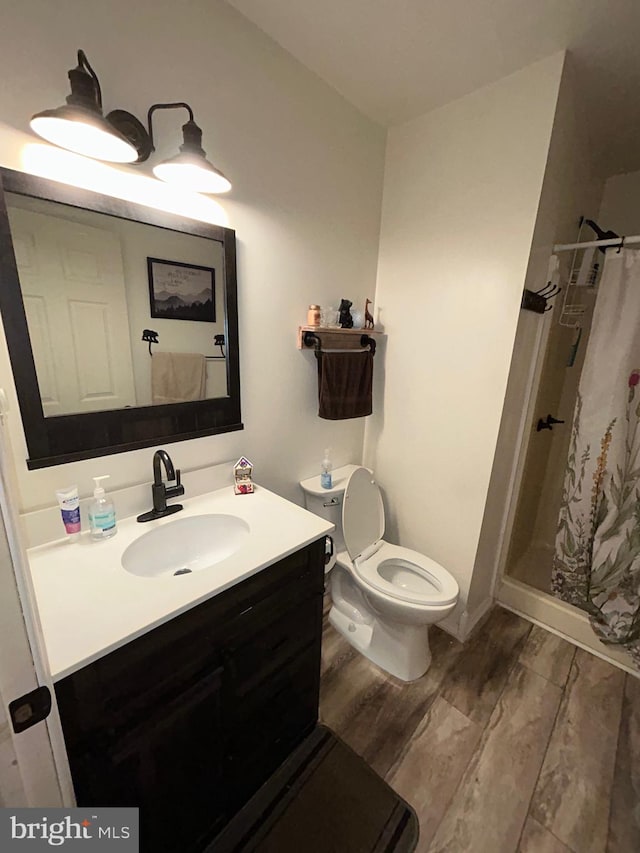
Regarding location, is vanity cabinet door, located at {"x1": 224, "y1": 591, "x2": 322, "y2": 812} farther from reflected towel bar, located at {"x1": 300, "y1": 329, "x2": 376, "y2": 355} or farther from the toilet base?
reflected towel bar, located at {"x1": 300, "y1": 329, "x2": 376, "y2": 355}

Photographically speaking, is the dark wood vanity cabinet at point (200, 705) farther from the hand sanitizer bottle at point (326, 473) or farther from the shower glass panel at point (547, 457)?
the shower glass panel at point (547, 457)

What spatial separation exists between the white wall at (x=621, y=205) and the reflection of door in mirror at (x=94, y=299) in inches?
91.4

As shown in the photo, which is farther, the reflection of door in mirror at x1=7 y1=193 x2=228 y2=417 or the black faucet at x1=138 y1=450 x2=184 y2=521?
the black faucet at x1=138 y1=450 x2=184 y2=521

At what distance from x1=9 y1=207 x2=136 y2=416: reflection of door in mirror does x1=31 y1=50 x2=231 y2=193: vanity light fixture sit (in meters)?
0.20

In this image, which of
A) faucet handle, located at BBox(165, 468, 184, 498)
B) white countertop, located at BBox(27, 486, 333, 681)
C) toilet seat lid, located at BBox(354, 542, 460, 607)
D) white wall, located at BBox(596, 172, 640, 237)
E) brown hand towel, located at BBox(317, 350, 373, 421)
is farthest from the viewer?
white wall, located at BBox(596, 172, 640, 237)

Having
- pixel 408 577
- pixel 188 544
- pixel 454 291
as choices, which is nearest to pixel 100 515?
pixel 188 544

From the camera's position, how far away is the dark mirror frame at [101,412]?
0.87m

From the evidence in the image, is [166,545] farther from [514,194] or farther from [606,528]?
[606,528]

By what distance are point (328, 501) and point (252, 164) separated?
→ 4.66 ft

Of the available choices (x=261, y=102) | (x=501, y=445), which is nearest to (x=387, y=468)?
(x=501, y=445)

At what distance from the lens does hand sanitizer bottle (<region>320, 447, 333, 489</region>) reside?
5.69 feet

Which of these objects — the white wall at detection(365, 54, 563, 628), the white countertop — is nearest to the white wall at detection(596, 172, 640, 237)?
the white wall at detection(365, 54, 563, 628)

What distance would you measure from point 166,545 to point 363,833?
108 centimetres

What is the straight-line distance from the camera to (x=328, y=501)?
5.61 ft
